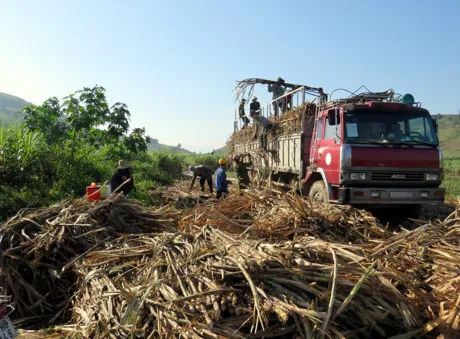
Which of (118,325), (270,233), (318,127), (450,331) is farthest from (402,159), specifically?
(118,325)

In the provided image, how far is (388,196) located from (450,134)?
261ft

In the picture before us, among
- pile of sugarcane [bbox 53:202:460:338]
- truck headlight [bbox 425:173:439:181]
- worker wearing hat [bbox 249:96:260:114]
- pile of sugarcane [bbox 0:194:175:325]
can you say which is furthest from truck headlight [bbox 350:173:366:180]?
worker wearing hat [bbox 249:96:260:114]

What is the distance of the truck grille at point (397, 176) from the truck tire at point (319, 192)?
102cm

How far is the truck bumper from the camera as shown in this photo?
645 centimetres

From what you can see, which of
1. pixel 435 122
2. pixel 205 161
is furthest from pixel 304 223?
pixel 205 161

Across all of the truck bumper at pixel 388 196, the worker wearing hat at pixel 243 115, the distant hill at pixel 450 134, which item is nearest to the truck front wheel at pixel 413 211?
the truck bumper at pixel 388 196

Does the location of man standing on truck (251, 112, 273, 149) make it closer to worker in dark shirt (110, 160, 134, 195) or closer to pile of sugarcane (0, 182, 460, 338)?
worker in dark shirt (110, 160, 134, 195)

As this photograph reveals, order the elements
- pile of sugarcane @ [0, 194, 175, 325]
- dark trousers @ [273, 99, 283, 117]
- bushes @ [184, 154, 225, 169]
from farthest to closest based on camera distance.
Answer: bushes @ [184, 154, 225, 169] → dark trousers @ [273, 99, 283, 117] → pile of sugarcane @ [0, 194, 175, 325]

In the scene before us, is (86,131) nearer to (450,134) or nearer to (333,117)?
(333,117)

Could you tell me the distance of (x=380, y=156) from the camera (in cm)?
650

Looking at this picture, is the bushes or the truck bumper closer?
the truck bumper

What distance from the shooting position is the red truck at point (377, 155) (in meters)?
6.50

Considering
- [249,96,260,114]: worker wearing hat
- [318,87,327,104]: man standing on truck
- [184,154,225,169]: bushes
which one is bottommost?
[184,154,225,169]: bushes

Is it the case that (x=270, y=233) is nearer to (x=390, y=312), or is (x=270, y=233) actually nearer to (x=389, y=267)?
(x=389, y=267)
